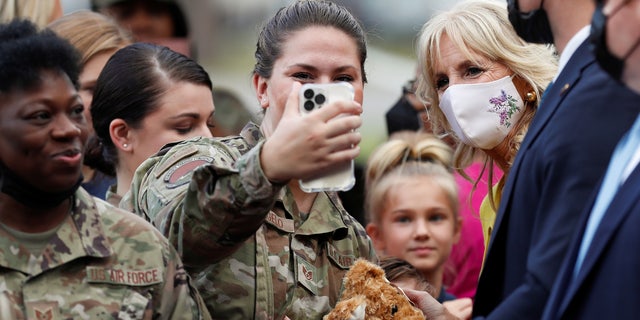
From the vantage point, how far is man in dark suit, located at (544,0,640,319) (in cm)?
257

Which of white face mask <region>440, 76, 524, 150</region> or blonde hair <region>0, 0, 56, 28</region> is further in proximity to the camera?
blonde hair <region>0, 0, 56, 28</region>

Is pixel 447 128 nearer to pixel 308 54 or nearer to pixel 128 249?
pixel 308 54

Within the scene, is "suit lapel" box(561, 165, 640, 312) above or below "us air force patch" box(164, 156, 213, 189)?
above

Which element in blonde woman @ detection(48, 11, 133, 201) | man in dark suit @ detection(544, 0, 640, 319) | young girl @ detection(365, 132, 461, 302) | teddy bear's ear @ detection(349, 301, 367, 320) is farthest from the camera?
young girl @ detection(365, 132, 461, 302)

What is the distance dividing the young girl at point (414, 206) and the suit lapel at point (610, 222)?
2985mm

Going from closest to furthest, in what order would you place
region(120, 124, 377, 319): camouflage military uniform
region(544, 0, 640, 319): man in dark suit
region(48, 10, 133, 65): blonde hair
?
region(544, 0, 640, 319): man in dark suit < region(120, 124, 377, 319): camouflage military uniform < region(48, 10, 133, 65): blonde hair

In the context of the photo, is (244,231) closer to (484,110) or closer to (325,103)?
(325,103)

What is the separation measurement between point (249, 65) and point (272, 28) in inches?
139

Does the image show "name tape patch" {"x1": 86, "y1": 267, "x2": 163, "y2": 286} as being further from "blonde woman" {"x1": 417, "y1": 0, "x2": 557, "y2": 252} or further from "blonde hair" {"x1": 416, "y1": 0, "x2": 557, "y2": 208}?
"blonde hair" {"x1": 416, "y1": 0, "x2": 557, "y2": 208}

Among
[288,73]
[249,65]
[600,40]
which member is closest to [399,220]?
[249,65]

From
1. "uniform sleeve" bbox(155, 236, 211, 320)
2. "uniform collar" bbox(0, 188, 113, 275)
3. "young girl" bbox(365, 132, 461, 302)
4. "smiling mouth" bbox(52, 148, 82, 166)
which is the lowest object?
"young girl" bbox(365, 132, 461, 302)

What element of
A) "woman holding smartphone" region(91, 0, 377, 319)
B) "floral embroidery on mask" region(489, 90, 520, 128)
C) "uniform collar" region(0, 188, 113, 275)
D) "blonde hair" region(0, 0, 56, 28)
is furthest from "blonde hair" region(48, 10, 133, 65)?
"uniform collar" region(0, 188, 113, 275)

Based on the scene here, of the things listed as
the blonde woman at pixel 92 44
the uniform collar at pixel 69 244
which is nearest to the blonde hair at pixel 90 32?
the blonde woman at pixel 92 44

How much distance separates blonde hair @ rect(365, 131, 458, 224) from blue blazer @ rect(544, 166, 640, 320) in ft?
10.8
